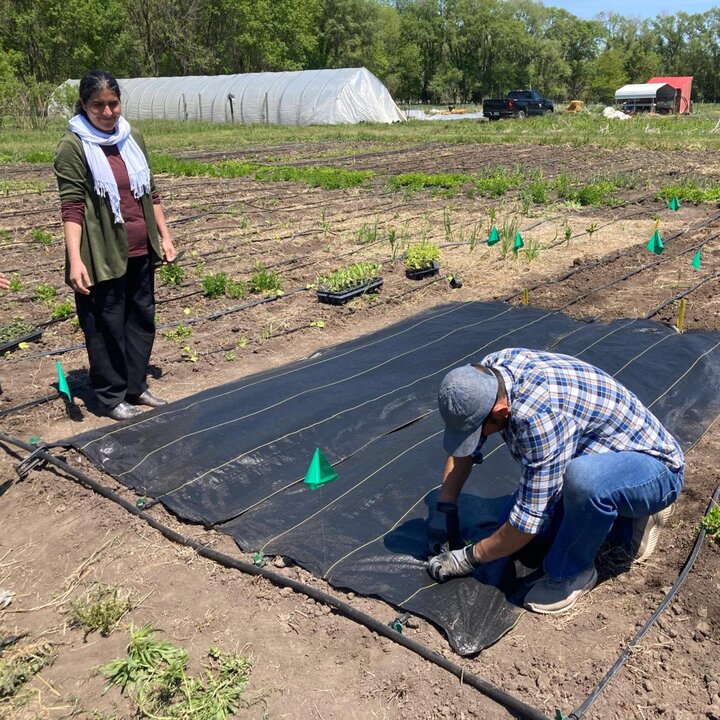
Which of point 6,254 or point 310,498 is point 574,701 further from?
point 6,254

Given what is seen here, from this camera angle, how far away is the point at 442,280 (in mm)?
7180

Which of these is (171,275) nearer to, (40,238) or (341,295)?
(341,295)

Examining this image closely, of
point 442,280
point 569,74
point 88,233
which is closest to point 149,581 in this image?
point 88,233

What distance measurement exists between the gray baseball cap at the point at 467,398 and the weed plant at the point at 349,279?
4.30 meters

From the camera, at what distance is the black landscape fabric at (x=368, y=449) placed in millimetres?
2842

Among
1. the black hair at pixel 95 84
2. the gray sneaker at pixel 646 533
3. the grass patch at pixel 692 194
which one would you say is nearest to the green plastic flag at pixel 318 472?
the gray sneaker at pixel 646 533

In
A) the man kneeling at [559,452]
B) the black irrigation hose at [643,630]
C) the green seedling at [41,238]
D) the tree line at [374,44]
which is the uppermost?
the tree line at [374,44]

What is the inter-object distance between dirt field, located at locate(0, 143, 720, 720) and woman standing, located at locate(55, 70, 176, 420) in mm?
429

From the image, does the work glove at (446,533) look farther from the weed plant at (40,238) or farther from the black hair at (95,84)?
the weed plant at (40,238)

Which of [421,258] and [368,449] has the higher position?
[421,258]

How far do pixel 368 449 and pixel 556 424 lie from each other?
1.54 metres

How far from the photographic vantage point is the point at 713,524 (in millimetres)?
3047

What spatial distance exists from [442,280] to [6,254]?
4757mm

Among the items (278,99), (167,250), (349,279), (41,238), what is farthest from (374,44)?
(167,250)
